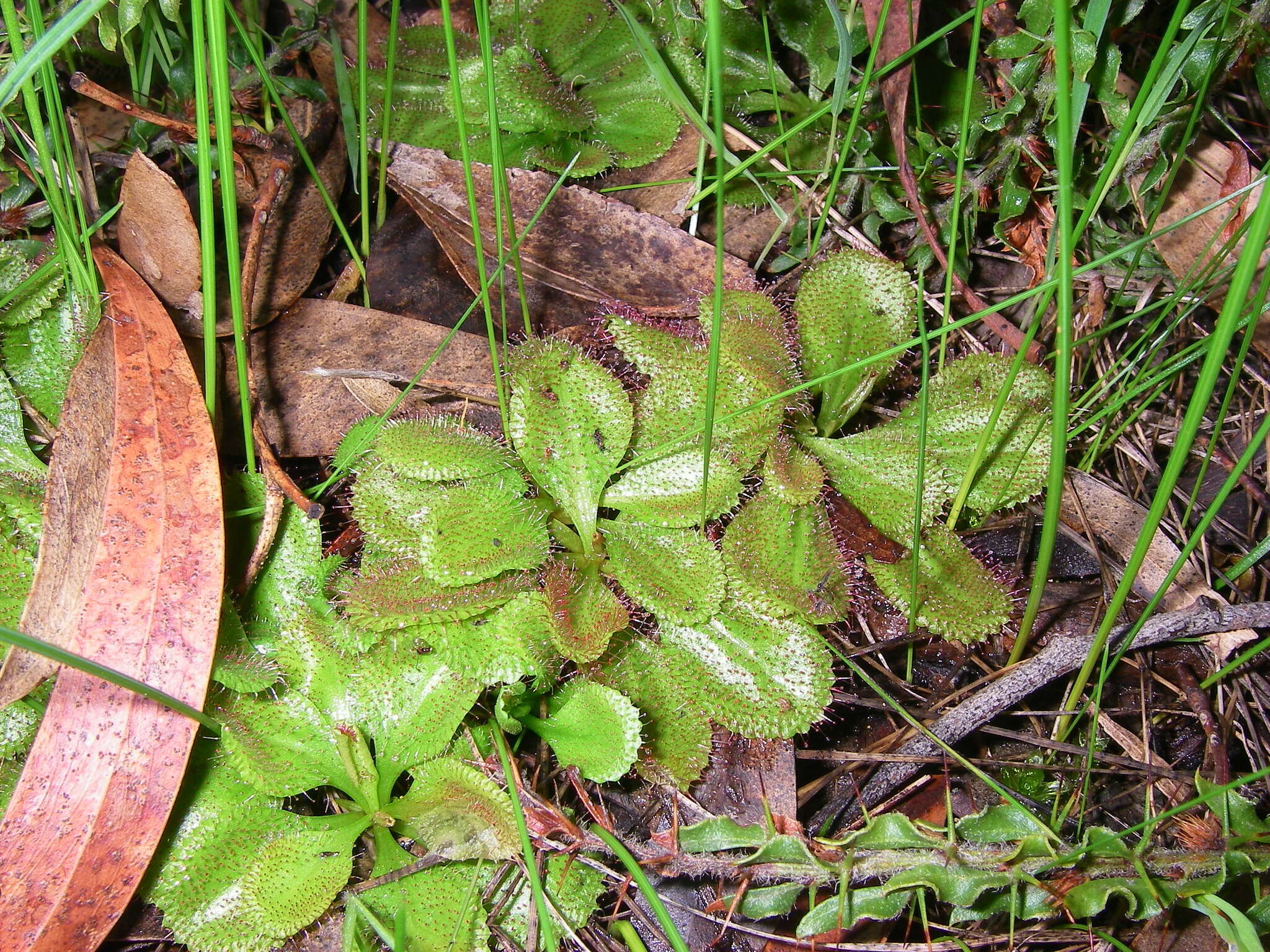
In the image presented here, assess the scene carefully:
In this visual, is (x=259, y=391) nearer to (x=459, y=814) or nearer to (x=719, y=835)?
(x=459, y=814)

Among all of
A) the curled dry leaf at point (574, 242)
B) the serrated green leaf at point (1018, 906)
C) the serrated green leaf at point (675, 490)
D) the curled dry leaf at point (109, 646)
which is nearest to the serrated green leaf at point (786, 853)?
the serrated green leaf at point (1018, 906)

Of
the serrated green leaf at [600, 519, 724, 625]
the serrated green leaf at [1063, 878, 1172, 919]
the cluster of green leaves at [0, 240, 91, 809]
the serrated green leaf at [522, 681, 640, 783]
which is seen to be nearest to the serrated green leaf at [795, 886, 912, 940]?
the serrated green leaf at [1063, 878, 1172, 919]

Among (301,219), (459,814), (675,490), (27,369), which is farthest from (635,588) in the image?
(27,369)

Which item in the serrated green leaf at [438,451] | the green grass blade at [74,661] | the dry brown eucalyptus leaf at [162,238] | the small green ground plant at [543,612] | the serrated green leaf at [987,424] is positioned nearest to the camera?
the green grass blade at [74,661]

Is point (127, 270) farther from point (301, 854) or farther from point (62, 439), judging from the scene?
point (301, 854)

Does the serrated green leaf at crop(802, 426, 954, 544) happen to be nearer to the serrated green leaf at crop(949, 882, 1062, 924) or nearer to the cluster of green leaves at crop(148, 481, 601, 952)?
the serrated green leaf at crop(949, 882, 1062, 924)

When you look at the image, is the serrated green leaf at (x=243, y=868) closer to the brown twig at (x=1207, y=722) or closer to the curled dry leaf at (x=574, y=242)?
the curled dry leaf at (x=574, y=242)

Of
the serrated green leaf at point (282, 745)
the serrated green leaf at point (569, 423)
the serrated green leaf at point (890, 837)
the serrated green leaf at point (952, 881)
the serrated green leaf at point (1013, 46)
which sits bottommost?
the serrated green leaf at point (952, 881)
